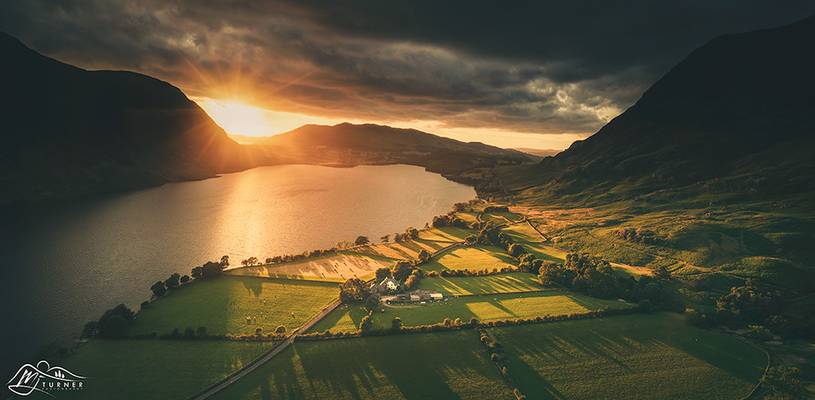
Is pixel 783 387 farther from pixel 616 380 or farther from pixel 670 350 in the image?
pixel 616 380

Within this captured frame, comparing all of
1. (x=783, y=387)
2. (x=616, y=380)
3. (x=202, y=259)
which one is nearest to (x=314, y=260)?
(x=202, y=259)

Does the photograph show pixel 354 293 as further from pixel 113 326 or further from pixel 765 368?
pixel 765 368

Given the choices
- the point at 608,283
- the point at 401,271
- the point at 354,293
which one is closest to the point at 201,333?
the point at 354,293

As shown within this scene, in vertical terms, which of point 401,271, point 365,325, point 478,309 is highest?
point 401,271

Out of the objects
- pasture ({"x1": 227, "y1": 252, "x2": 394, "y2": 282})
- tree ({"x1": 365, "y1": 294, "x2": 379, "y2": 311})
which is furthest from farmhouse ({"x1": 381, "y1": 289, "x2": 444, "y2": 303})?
pasture ({"x1": 227, "y1": 252, "x2": 394, "y2": 282})

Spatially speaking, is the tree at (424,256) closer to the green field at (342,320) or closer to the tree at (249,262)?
the green field at (342,320)

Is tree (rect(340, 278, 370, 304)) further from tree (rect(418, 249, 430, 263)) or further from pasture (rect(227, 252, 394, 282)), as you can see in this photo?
tree (rect(418, 249, 430, 263))

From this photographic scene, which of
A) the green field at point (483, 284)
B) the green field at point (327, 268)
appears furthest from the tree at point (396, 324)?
the green field at point (327, 268)
